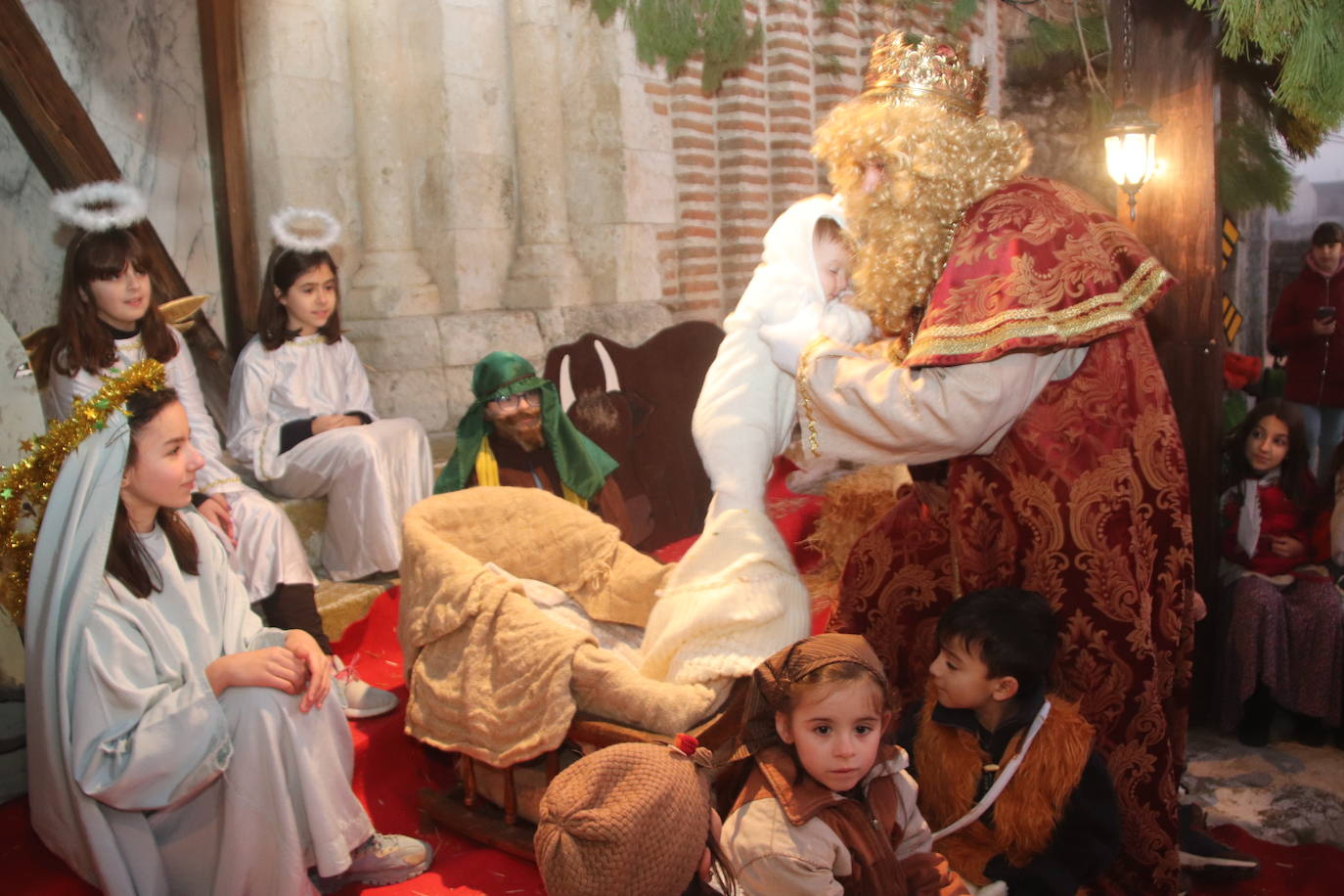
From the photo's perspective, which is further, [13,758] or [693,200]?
[693,200]

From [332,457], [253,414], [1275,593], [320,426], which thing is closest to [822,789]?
[1275,593]

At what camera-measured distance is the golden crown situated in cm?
259

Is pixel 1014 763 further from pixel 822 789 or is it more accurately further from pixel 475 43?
pixel 475 43

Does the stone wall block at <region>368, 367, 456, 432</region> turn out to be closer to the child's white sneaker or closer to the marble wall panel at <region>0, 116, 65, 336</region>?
the marble wall panel at <region>0, 116, 65, 336</region>

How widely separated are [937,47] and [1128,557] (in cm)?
126

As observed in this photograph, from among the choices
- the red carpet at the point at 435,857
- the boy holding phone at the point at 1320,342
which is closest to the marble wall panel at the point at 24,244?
the red carpet at the point at 435,857

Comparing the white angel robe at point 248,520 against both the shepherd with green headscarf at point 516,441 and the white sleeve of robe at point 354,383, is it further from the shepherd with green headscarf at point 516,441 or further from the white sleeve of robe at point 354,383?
the white sleeve of robe at point 354,383

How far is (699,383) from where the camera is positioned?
5.89m

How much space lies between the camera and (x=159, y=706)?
240 centimetres

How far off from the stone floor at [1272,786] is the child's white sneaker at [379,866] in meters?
2.31

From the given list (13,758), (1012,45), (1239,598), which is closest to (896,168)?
(1239,598)

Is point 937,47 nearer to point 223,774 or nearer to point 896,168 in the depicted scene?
point 896,168

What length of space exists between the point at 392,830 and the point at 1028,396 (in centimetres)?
212

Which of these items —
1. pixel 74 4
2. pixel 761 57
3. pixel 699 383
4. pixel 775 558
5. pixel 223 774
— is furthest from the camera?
pixel 761 57
